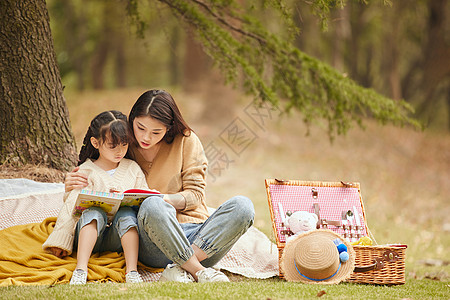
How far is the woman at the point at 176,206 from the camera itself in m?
3.04

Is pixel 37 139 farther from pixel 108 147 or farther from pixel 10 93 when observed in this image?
pixel 108 147

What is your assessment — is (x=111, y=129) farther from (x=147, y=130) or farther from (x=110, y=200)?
(x=110, y=200)

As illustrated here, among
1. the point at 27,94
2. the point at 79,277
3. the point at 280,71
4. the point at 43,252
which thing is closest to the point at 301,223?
the point at 79,277

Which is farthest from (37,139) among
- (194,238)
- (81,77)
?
(81,77)

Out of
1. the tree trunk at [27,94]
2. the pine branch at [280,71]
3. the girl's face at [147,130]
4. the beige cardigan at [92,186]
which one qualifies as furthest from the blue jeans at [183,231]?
the pine branch at [280,71]

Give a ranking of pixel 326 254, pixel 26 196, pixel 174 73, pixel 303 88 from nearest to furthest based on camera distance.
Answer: pixel 326 254 → pixel 26 196 → pixel 303 88 → pixel 174 73

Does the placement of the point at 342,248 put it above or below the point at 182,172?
below

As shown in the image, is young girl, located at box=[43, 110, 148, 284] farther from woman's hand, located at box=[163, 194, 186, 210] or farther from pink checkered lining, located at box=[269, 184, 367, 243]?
pink checkered lining, located at box=[269, 184, 367, 243]

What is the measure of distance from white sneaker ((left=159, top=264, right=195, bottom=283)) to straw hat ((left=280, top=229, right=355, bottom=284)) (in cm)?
64

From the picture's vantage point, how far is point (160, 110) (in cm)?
338

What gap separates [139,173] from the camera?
3453 millimetres

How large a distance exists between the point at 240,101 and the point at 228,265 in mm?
9698

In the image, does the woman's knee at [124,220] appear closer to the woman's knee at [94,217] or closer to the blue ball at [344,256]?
the woman's knee at [94,217]

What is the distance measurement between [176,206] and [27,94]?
196 centimetres
